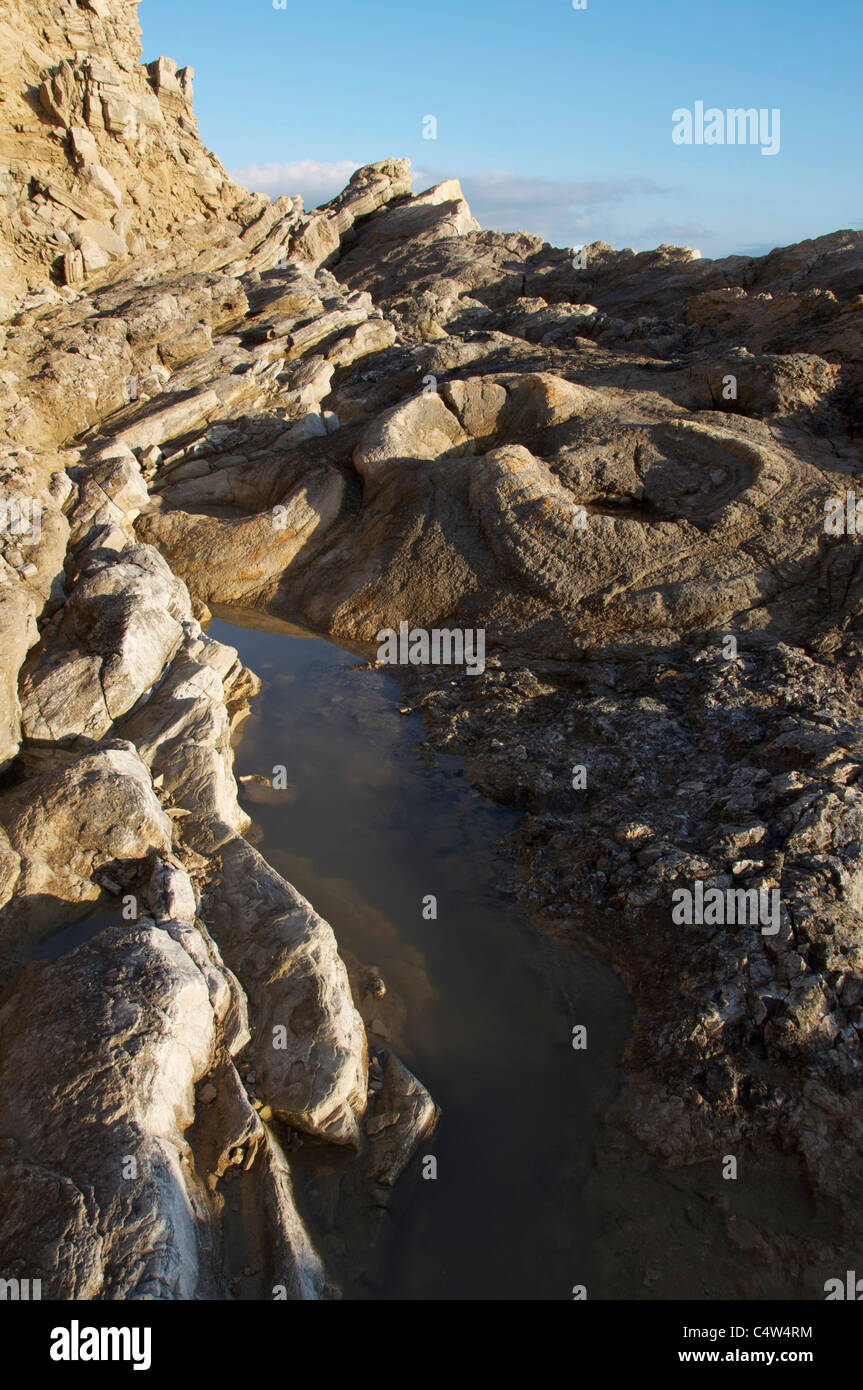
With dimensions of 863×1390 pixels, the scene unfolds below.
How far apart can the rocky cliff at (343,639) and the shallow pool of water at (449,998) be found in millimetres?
320

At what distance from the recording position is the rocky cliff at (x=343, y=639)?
197 inches

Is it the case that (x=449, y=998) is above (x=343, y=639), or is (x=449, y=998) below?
below

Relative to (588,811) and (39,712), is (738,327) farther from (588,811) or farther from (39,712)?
(39,712)

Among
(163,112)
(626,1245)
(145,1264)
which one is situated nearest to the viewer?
(145,1264)

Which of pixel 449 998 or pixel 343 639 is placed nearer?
pixel 449 998

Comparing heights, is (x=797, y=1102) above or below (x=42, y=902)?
below

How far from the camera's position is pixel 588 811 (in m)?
8.50

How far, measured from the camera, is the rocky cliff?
16.5 feet

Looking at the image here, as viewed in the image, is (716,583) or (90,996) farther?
(716,583)

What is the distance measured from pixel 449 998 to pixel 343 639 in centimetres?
714

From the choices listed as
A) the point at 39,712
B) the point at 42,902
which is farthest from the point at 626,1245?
the point at 39,712

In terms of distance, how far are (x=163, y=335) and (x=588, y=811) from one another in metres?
16.0

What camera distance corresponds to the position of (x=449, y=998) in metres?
6.82

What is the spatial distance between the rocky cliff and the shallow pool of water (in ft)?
1.05
